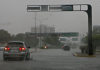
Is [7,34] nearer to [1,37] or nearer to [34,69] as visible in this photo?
[1,37]

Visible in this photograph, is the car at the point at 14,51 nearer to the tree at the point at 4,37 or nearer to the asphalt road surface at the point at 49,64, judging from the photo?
the asphalt road surface at the point at 49,64

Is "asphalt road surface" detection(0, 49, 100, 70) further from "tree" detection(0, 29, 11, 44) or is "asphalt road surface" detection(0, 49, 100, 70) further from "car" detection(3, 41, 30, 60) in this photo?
"tree" detection(0, 29, 11, 44)

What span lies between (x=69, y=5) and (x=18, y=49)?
1134 centimetres

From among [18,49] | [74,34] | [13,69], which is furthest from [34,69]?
[74,34]

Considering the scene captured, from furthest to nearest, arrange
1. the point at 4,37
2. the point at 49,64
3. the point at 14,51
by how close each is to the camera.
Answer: the point at 4,37 < the point at 14,51 < the point at 49,64

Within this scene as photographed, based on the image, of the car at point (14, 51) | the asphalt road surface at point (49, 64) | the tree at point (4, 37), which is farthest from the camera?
the tree at point (4, 37)

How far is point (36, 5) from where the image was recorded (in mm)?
25344

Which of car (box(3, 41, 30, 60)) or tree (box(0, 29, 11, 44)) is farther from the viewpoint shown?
tree (box(0, 29, 11, 44))

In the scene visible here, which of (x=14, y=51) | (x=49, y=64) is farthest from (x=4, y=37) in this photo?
(x=49, y=64)

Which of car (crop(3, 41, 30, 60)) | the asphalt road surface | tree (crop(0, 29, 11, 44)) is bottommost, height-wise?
the asphalt road surface

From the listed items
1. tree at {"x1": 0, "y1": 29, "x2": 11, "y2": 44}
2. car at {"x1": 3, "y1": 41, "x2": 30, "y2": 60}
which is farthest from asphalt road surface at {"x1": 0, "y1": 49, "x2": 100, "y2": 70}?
tree at {"x1": 0, "y1": 29, "x2": 11, "y2": 44}

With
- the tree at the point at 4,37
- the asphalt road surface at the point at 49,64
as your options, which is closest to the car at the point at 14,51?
the asphalt road surface at the point at 49,64

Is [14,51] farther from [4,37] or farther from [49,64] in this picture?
[4,37]

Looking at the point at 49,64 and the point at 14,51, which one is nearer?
the point at 49,64
